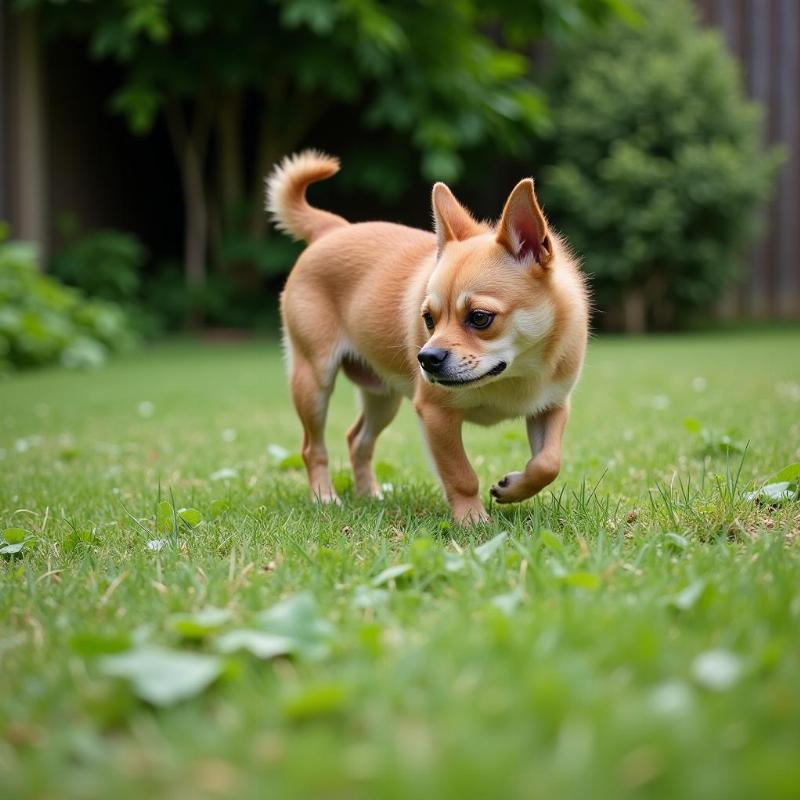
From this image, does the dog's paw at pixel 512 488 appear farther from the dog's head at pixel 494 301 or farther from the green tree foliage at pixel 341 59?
the green tree foliage at pixel 341 59

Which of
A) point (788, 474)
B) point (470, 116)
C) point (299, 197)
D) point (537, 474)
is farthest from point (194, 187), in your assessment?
point (788, 474)

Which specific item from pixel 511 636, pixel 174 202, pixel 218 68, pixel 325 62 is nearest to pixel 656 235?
pixel 325 62

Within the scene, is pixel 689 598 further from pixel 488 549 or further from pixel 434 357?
pixel 434 357

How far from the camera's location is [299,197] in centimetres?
361

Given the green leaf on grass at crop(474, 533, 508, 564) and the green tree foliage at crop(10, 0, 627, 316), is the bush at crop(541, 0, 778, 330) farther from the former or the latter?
the green leaf on grass at crop(474, 533, 508, 564)

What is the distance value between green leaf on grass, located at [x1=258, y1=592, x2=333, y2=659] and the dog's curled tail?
227 centimetres

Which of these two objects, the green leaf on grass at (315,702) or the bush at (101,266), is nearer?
the green leaf on grass at (315,702)

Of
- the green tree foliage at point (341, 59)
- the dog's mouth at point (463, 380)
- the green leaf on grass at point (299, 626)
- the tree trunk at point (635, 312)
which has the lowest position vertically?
the tree trunk at point (635, 312)

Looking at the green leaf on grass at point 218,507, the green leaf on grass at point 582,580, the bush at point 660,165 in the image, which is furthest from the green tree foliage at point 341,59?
the green leaf on grass at point 582,580

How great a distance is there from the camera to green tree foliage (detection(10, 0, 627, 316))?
11.2 meters

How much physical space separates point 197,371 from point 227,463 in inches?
200

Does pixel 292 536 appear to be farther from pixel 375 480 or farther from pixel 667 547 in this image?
pixel 375 480

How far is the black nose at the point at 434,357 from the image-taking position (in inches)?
98.3

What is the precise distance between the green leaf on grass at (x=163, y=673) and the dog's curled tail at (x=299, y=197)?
96.2 inches
